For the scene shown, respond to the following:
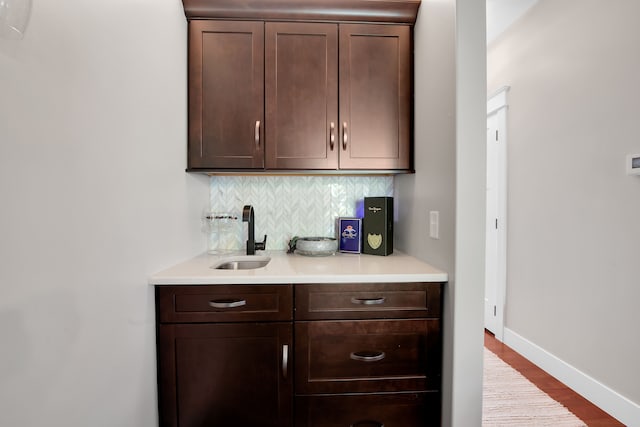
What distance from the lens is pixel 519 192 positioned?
295 cm

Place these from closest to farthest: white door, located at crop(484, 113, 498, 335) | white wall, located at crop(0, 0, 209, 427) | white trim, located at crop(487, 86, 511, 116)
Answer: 1. white wall, located at crop(0, 0, 209, 427)
2. white trim, located at crop(487, 86, 511, 116)
3. white door, located at crop(484, 113, 498, 335)

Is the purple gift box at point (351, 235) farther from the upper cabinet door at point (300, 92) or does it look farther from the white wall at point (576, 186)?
the white wall at point (576, 186)

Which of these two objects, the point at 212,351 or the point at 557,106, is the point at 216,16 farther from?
the point at 557,106

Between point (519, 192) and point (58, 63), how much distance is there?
3.18m

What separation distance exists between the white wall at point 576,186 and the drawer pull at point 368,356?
1536 millimetres

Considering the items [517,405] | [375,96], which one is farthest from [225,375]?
[517,405]

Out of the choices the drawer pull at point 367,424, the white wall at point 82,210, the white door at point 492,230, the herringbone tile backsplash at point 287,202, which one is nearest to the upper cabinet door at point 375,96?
the herringbone tile backsplash at point 287,202

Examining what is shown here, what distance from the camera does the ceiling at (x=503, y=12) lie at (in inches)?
107

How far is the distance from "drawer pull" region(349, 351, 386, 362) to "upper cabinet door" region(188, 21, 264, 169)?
1.13m

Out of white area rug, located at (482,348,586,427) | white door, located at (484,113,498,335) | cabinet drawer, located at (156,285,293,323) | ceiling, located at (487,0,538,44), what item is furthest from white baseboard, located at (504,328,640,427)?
ceiling, located at (487,0,538,44)

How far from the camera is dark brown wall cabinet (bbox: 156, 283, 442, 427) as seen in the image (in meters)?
A: 1.49

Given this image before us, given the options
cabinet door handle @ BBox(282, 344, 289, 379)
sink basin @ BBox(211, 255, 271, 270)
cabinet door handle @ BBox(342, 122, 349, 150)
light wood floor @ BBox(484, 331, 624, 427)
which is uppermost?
cabinet door handle @ BBox(342, 122, 349, 150)

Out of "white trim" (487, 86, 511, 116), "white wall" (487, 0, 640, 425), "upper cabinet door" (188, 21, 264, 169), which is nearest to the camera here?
"upper cabinet door" (188, 21, 264, 169)

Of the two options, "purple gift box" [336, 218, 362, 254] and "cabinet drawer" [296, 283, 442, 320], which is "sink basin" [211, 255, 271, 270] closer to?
"purple gift box" [336, 218, 362, 254]
